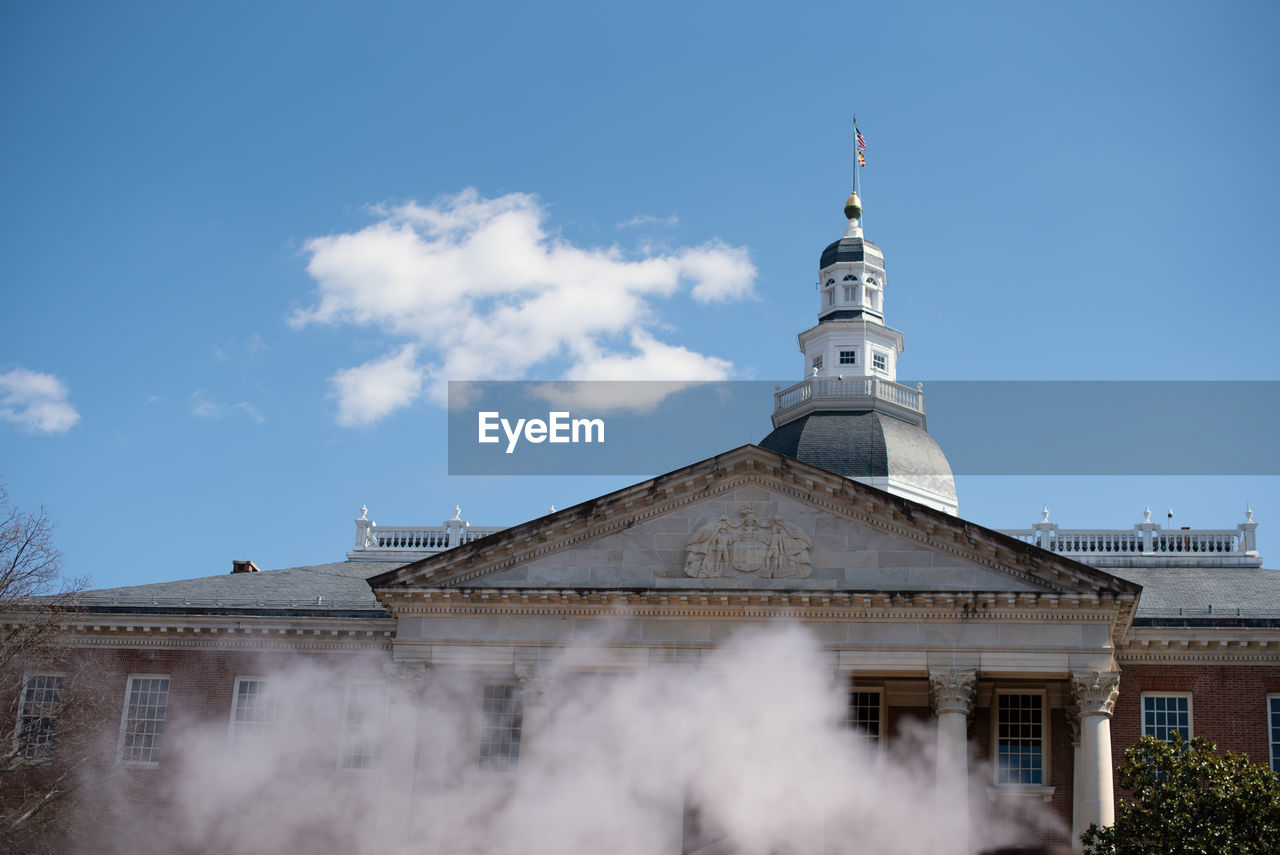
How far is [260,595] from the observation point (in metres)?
34.9

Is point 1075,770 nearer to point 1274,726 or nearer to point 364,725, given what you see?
point 1274,726

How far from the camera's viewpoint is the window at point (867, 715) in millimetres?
30828

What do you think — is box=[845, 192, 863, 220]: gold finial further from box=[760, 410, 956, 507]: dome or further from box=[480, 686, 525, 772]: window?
box=[480, 686, 525, 772]: window

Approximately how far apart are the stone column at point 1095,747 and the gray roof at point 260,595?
14.2 metres

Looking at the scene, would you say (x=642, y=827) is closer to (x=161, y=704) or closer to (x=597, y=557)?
(x=597, y=557)

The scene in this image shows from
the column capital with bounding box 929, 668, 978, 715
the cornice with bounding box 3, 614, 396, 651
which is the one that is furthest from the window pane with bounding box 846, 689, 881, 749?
the cornice with bounding box 3, 614, 396, 651

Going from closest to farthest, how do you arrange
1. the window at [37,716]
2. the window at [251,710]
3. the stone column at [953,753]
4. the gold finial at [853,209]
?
1. the stone column at [953,753]
2. the window at [37,716]
3. the window at [251,710]
4. the gold finial at [853,209]

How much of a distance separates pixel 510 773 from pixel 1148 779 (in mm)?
11995

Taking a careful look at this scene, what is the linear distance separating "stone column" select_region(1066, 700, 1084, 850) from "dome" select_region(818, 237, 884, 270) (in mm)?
22108

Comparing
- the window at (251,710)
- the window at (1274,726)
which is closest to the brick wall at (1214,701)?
the window at (1274,726)

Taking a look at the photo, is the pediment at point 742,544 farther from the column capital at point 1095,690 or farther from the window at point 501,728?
the window at point 501,728

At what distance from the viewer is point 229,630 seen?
33.8m

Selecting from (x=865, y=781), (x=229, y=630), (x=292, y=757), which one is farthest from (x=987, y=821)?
(x=229, y=630)

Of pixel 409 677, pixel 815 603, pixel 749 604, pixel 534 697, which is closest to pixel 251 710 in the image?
pixel 409 677
